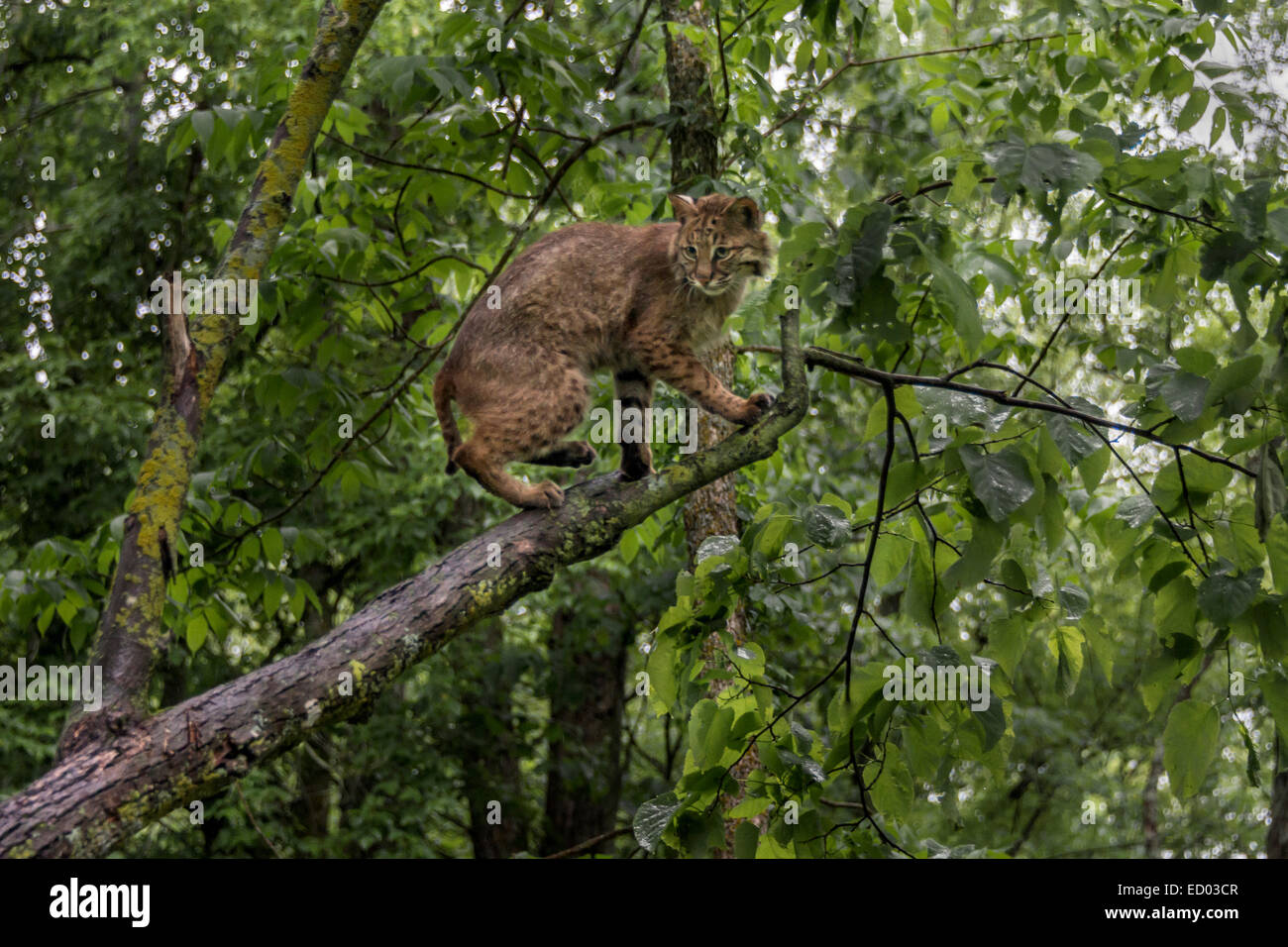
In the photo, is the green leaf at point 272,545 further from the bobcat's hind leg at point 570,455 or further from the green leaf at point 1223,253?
the green leaf at point 1223,253

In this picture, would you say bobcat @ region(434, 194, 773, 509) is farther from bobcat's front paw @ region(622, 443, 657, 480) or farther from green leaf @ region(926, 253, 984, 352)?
green leaf @ region(926, 253, 984, 352)

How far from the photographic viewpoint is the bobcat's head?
15.4 ft

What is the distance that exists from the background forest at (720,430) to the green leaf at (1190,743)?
1 centimetres

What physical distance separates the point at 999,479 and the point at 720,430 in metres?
2.72

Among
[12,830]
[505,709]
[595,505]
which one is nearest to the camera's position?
[12,830]

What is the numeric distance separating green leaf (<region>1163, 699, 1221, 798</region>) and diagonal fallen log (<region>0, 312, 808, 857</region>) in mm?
1595

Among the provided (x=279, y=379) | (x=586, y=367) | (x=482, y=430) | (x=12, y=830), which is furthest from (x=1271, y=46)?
(x=12, y=830)

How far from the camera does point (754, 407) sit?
177 inches

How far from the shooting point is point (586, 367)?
4.83m

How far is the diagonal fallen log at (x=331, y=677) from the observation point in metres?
2.41

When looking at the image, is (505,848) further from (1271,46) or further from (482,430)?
(1271,46)

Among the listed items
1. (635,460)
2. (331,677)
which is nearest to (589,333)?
(635,460)

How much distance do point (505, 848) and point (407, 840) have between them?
1.69 meters

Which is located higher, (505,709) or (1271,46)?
(1271,46)
